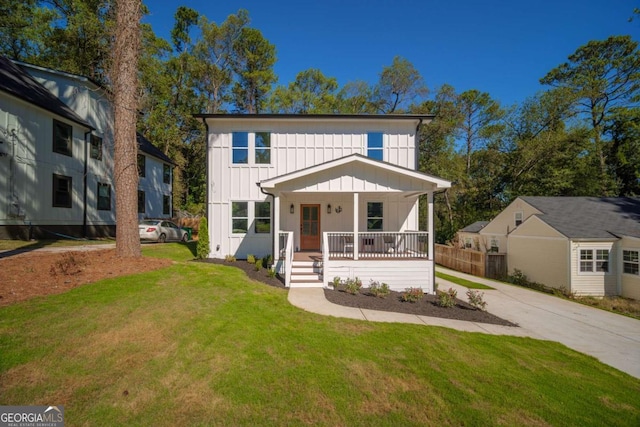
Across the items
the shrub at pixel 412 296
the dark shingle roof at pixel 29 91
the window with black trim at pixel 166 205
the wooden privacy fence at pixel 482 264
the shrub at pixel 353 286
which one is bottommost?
the wooden privacy fence at pixel 482 264

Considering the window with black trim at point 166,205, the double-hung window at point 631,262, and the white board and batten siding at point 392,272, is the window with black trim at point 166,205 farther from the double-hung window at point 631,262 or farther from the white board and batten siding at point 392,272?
the double-hung window at point 631,262

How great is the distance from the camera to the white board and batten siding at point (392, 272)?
8.50 meters

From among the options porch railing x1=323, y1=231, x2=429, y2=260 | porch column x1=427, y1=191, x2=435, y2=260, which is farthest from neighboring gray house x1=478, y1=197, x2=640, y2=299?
porch column x1=427, y1=191, x2=435, y2=260

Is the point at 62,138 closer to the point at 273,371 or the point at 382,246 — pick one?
the point at 382,246

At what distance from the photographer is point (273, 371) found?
367 centimetres

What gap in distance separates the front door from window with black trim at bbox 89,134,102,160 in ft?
46.0

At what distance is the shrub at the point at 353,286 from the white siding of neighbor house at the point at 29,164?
48.5 ft

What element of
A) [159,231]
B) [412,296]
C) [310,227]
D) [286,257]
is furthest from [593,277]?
[159,231]

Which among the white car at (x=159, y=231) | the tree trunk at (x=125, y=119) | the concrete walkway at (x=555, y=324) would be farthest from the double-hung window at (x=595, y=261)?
the white car at (x=159, y=231)

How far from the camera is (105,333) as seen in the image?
4.25 m

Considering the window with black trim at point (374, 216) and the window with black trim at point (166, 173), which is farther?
the window with black trim at point (166, 173)

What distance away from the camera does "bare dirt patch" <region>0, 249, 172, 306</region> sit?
5.40 m

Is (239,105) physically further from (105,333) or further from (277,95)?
(105,333)

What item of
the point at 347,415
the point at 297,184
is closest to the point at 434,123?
the point at 297,184
